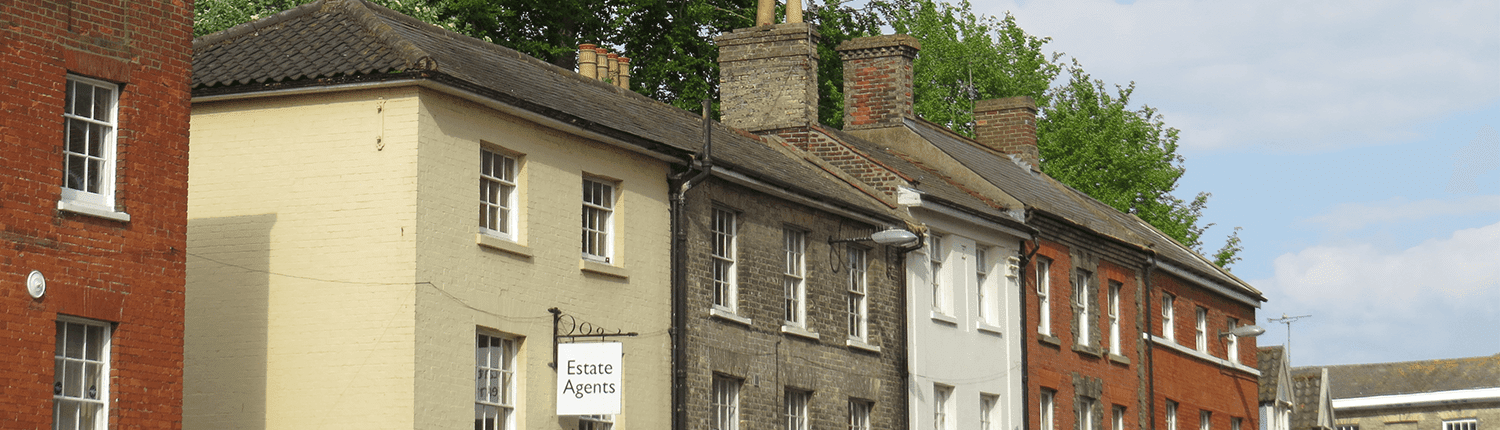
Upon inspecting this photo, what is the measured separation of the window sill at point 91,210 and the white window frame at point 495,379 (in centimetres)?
469

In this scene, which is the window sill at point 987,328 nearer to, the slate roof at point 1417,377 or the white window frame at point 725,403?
the white window frame at point 725,403

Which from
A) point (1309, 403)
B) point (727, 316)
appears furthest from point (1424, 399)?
point (727, 316)

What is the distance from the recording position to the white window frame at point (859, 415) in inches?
1216

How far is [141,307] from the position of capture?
1928cm

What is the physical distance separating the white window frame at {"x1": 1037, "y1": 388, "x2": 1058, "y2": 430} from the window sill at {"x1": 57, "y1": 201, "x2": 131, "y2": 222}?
21.0m

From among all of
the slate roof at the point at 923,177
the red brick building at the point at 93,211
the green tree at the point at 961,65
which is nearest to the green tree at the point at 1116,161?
the green tree at the point at 961,65

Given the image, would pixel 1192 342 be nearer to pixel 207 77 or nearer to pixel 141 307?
pixel 207 77

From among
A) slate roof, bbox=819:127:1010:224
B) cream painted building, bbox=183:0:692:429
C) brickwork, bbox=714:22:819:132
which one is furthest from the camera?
brickwork, bbox=714:22:819:132

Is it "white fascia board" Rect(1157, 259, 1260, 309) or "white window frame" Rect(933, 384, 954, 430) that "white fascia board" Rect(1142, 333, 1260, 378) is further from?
"white window frame" Rect(933, 384, 954, 430)

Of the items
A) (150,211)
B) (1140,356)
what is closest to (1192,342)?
(1140,356)

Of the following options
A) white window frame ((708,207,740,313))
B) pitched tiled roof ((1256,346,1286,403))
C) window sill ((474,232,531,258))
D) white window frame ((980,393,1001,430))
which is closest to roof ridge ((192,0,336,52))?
window sill ((474,232,531,258))

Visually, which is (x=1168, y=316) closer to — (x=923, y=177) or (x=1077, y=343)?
(x=1077, y=343)

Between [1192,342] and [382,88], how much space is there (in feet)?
84.5

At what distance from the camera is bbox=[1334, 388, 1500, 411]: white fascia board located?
71688mm
